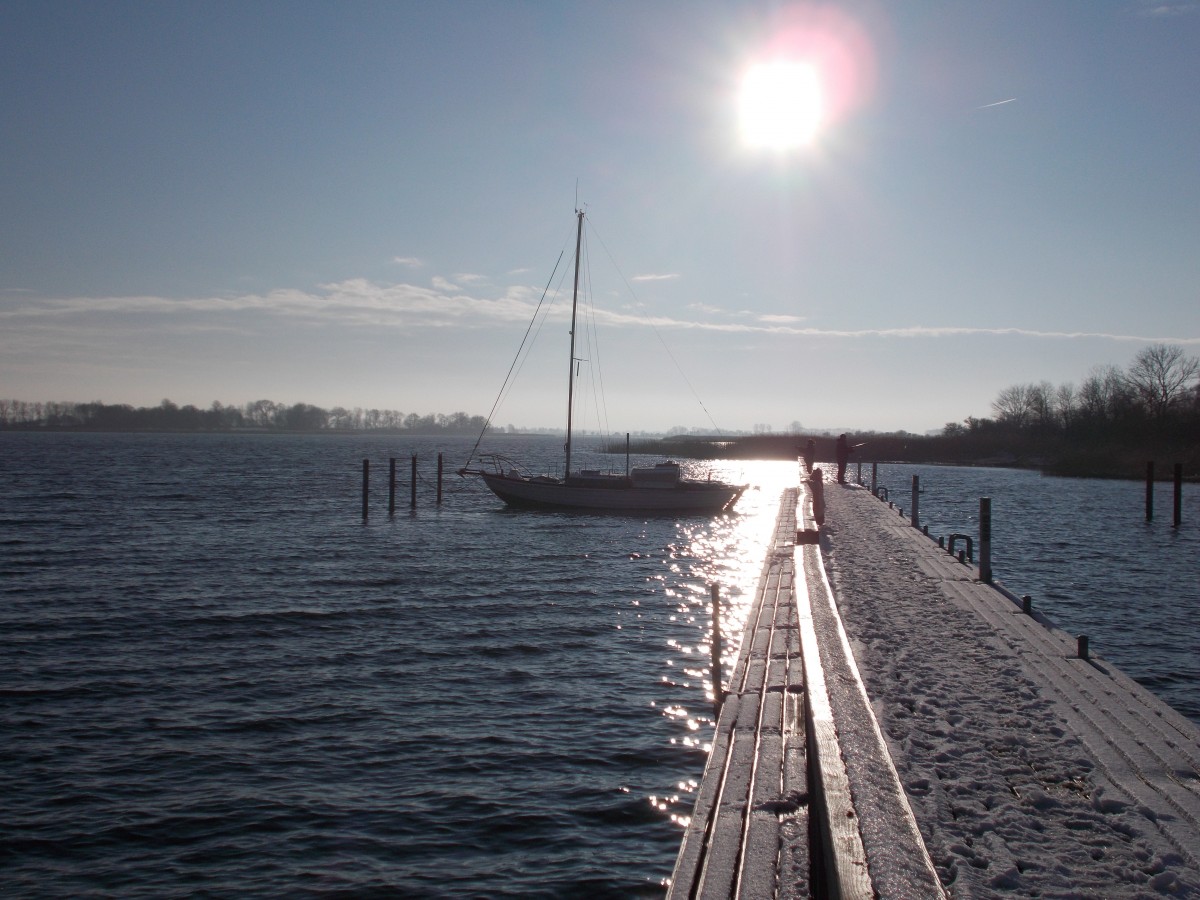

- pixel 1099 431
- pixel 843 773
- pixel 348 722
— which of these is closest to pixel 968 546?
pixel 348 722

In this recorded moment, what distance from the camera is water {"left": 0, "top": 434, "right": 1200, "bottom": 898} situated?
27.1ft

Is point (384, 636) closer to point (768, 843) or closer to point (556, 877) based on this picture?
point (556, 877)

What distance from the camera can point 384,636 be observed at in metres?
16.9

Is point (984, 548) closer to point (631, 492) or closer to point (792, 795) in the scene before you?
point (792, 795)

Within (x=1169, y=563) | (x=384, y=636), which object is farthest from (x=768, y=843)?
(x=1169, y=563)

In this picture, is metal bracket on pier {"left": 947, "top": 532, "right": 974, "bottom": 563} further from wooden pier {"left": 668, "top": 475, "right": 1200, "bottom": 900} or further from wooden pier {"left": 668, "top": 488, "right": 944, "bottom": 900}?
wooden pier {"left": 668, "top": 488, "right": 944, "bottom": 900}

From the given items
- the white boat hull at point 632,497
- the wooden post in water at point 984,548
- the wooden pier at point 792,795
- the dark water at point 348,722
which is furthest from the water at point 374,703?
the white boat hull at point 632,497

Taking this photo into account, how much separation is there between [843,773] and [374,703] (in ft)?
27.0

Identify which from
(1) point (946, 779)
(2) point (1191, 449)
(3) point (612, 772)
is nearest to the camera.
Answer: (1) point (946, 779)

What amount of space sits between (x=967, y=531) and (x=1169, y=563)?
9.53 m

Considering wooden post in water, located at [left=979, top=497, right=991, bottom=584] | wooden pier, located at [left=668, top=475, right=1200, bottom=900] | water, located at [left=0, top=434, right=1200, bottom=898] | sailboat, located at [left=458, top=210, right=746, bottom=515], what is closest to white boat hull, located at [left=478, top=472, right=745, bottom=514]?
sailboat, located at [left=458, top=210, right=746, bottom=515]

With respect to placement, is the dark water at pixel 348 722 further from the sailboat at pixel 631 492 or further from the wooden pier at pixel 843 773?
the sailboat at pixel 631 492

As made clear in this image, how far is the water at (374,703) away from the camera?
8266 mm

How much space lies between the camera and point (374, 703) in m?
12.7
